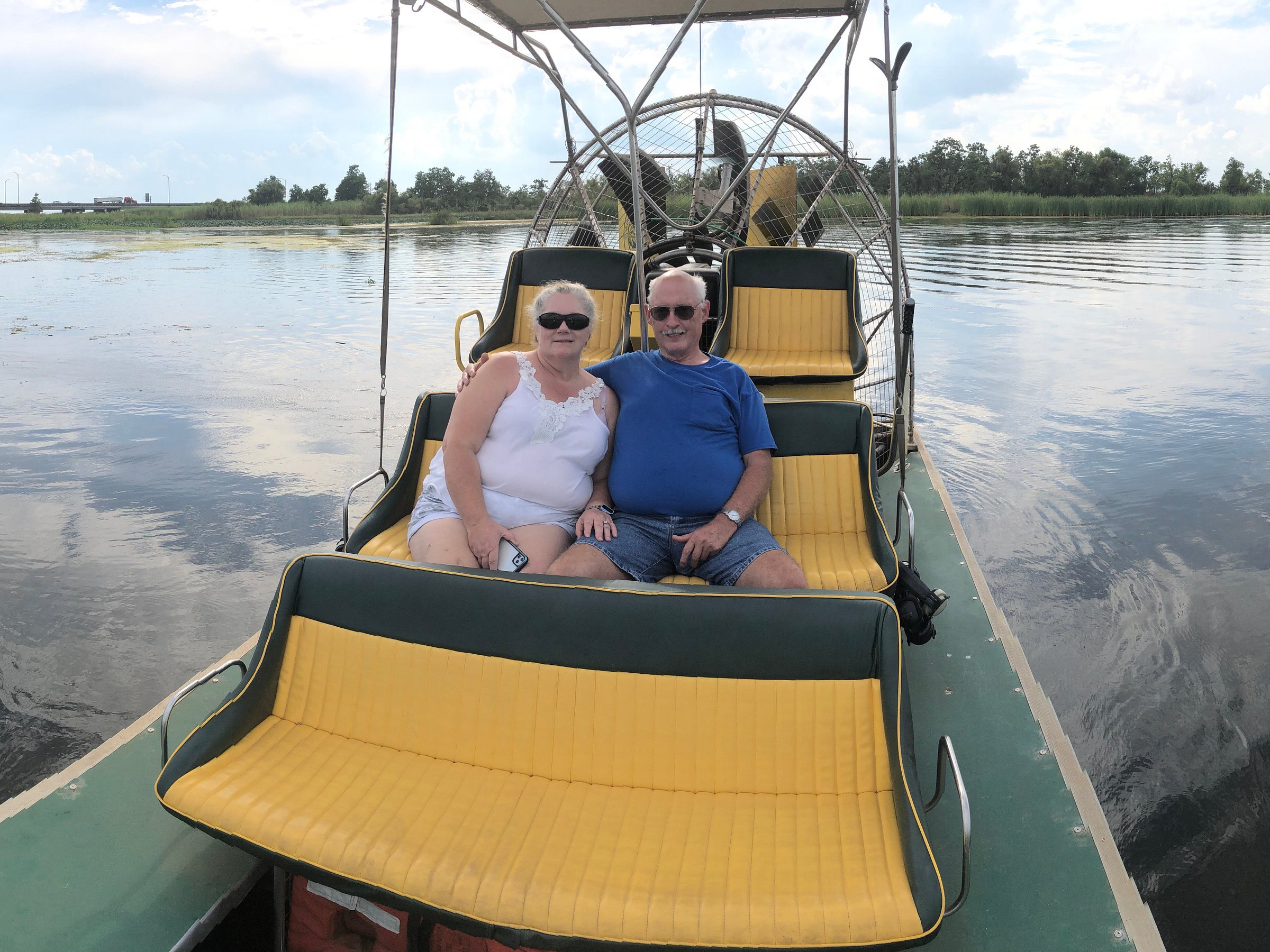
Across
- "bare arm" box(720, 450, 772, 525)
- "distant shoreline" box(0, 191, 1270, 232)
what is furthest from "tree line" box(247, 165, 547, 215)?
"bare arm" box(720, 450, 772, 525)

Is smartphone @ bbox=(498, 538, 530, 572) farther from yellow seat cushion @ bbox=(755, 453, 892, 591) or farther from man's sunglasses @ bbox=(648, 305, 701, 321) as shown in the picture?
yellow seat cushion @ bbox=(755, 453, 892, 591)

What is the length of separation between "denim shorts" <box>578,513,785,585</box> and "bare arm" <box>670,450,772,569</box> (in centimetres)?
3

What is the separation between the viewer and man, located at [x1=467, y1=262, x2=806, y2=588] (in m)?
3.04

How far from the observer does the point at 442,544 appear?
2977 mm

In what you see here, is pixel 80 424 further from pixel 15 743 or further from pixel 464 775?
pixel 464 775

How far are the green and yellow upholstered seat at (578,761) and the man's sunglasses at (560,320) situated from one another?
1.04 metres

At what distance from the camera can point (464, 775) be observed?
7.29ft

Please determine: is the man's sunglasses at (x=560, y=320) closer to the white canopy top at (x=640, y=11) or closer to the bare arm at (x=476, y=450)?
the bare arm at (x=476, y=450)

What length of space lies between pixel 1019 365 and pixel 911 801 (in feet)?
32.3

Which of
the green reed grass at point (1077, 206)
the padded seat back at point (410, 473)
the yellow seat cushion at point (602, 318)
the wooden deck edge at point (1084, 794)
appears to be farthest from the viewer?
the green reed grass at point (1077, 206)

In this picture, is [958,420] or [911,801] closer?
[911,801]

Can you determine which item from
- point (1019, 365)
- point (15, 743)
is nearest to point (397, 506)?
point (15, 743)

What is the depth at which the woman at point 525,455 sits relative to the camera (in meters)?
3.00

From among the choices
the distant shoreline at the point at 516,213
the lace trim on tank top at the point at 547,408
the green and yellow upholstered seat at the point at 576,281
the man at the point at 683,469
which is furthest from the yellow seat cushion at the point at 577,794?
the distant shoreline at the point at 516,213
